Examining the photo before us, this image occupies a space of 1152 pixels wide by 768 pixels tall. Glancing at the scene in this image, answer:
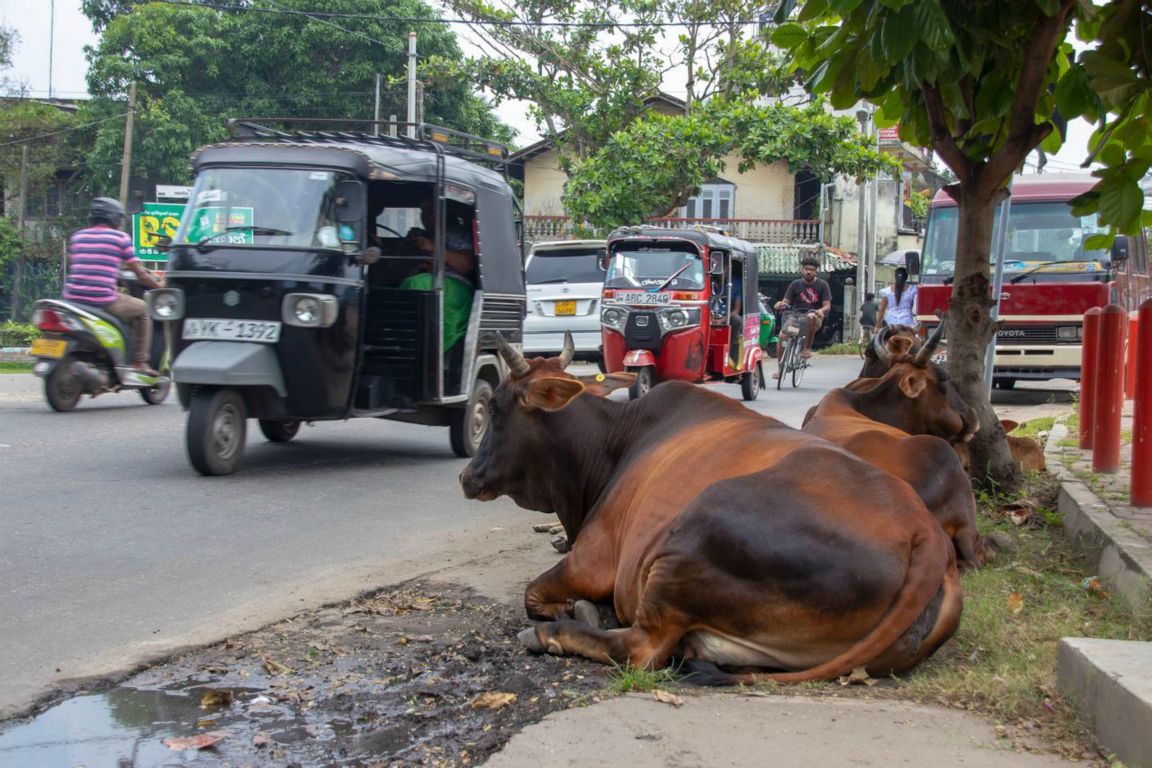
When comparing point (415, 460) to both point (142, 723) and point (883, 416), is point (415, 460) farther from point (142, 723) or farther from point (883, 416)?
point (142, 723)

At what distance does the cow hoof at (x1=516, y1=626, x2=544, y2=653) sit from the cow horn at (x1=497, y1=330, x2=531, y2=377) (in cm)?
132

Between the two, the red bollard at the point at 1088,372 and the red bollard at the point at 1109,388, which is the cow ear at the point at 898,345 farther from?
the red bollard at the point at 1088,372

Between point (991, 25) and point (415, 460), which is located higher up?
point (991, 25)

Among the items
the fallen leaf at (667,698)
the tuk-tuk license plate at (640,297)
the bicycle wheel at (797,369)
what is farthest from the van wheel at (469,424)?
the bicycle wheel at (797,369)

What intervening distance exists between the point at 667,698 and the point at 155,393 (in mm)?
10662

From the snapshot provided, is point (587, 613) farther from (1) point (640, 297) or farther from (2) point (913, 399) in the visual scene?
(1) point (640, 297)

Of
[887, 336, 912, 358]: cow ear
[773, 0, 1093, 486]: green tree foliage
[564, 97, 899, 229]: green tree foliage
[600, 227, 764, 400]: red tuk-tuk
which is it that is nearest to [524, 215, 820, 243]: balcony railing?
[564, 97, 899, 229]: green tree foliage

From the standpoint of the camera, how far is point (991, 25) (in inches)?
246

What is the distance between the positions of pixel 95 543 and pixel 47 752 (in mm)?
3134

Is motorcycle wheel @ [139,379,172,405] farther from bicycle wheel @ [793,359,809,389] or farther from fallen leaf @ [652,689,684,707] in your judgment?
fallen leaf @ [652,689,684,707]

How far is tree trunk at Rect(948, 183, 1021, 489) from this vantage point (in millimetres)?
7094

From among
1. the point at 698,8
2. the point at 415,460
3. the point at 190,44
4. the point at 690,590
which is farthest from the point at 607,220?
the point at 690,590

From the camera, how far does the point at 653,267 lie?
16109 mm

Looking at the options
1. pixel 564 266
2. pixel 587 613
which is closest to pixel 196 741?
pixel 587 613
